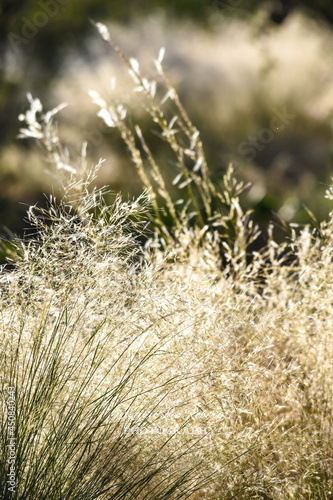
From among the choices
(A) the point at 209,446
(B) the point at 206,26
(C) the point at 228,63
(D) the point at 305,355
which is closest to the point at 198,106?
(C) the point at 228,63

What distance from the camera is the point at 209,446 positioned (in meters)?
1.50

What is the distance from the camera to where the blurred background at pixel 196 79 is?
212 inches

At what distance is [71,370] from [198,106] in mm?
4944

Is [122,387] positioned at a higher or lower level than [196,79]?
higher

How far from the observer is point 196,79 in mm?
6266

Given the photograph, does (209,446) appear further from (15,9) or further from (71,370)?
(15,9)

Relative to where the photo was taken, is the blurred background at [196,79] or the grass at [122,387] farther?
the blurred background at [196,79]

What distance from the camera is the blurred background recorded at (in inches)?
212

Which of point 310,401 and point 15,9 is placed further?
point 15,9

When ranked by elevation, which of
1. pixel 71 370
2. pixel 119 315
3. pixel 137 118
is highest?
pixel 119 315

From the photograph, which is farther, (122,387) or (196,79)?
(196,79)

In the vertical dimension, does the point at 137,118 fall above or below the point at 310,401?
below

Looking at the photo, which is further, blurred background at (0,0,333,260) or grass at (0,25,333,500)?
blurred background at (0,0,333,260)

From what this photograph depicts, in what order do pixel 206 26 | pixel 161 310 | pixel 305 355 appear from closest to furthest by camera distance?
pixel 161 310 < pixel 305 355 < pixel 206 26
